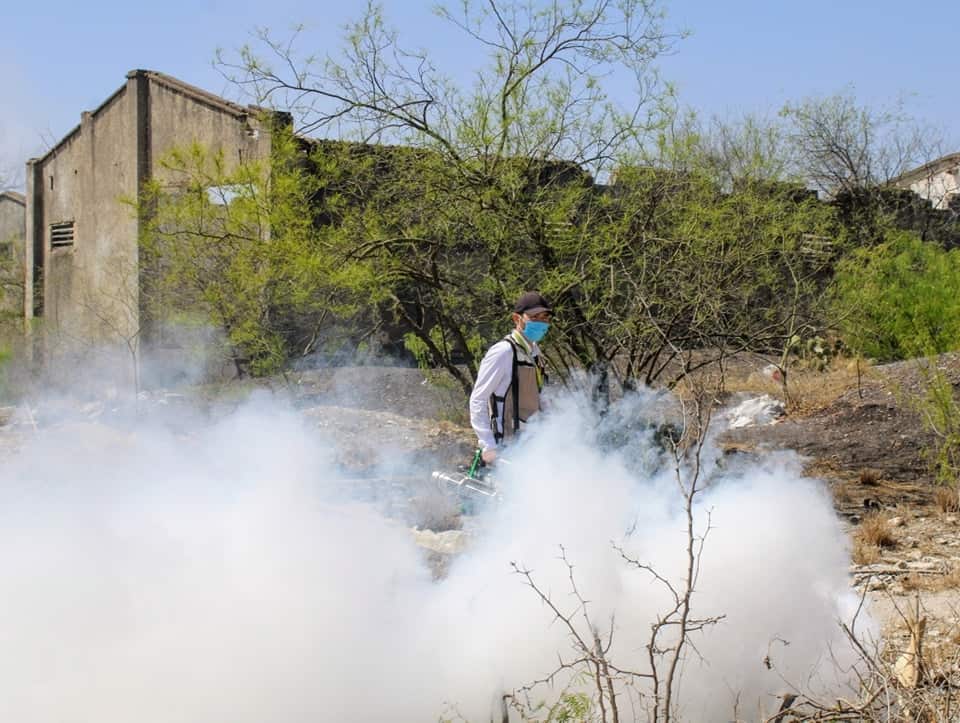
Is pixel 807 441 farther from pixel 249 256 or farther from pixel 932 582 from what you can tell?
pixel 249 256

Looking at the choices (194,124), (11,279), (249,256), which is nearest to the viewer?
(249,256)

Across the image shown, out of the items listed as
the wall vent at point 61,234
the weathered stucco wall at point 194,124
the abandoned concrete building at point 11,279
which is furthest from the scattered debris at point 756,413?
the abandoned concrete building at point 11,279

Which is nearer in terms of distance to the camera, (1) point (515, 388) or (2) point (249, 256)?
(1) point (515, 388)

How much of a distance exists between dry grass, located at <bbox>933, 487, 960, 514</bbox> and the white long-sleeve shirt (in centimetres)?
490

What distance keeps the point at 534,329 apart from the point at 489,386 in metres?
0.56

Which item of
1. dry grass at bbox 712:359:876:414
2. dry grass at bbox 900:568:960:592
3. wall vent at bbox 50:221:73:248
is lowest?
dry grass at bbox 900:568:960:592

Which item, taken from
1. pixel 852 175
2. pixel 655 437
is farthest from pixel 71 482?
pixel 852 175

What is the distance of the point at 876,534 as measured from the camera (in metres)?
8.40

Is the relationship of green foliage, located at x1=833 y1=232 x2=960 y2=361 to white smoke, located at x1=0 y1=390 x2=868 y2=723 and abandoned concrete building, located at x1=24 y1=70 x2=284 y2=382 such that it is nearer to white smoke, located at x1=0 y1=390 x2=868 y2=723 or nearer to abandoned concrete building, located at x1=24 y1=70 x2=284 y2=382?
abandoned concrete building, located at x1=24 y1=70 x2=284 y2=382

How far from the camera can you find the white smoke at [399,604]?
15.5ft

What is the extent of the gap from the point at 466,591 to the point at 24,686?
1980mm

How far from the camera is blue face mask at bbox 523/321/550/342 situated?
22.7 feet

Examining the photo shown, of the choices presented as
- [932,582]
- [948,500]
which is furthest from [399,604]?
[948,500]

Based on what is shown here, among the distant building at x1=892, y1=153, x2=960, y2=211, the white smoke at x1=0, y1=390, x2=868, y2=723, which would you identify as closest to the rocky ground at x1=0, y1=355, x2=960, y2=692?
the white smoke at x1=0, y1=390, x2=868, y2=723
